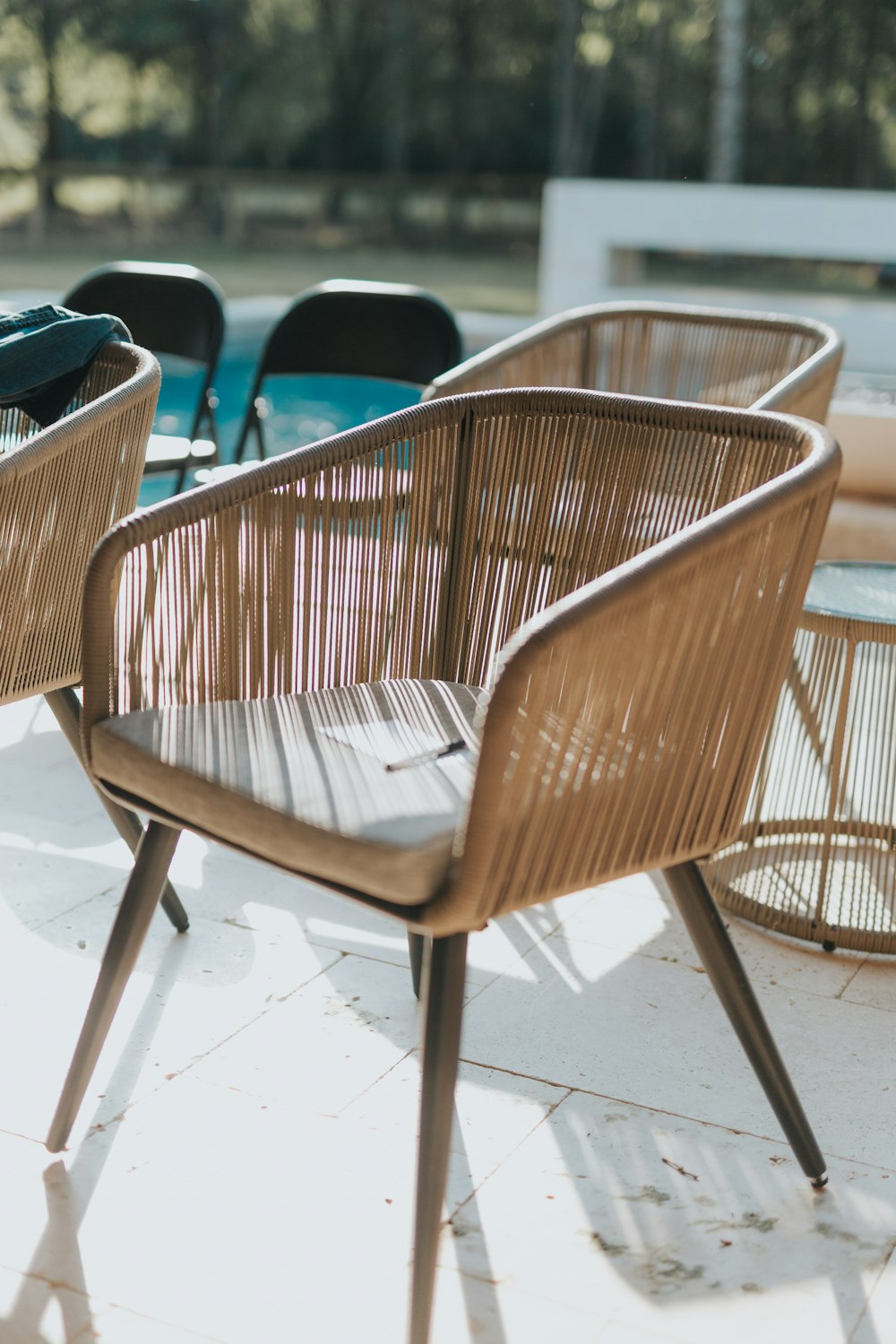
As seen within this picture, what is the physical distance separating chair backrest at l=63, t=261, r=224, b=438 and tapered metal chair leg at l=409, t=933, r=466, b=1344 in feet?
7.28

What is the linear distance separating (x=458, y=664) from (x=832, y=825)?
63cm

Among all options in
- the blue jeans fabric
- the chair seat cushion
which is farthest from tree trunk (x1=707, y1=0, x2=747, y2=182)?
the chair seat cushion

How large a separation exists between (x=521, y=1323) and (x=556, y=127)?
17721mm

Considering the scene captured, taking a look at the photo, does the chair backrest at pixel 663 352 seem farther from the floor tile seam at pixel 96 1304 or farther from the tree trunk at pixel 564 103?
the tree trunk at pixel 564 103

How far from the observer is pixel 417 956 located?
1.88 m

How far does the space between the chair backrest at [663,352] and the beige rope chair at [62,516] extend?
3.50 ft

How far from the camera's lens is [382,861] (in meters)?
1.26

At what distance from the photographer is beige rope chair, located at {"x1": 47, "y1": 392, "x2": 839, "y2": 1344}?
1271 mm

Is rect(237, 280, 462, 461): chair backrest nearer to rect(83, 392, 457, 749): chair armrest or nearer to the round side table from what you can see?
the round side table

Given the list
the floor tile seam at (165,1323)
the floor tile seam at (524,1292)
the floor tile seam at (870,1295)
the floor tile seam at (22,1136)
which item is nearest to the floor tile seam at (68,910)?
the floor tile seam at (22,1136)

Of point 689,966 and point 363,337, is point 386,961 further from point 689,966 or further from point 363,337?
point 363,337

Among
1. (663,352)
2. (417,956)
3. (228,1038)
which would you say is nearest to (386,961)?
(417,956)

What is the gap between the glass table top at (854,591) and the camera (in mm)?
2027

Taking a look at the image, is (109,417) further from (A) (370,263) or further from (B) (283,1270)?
(A) (370,263)
